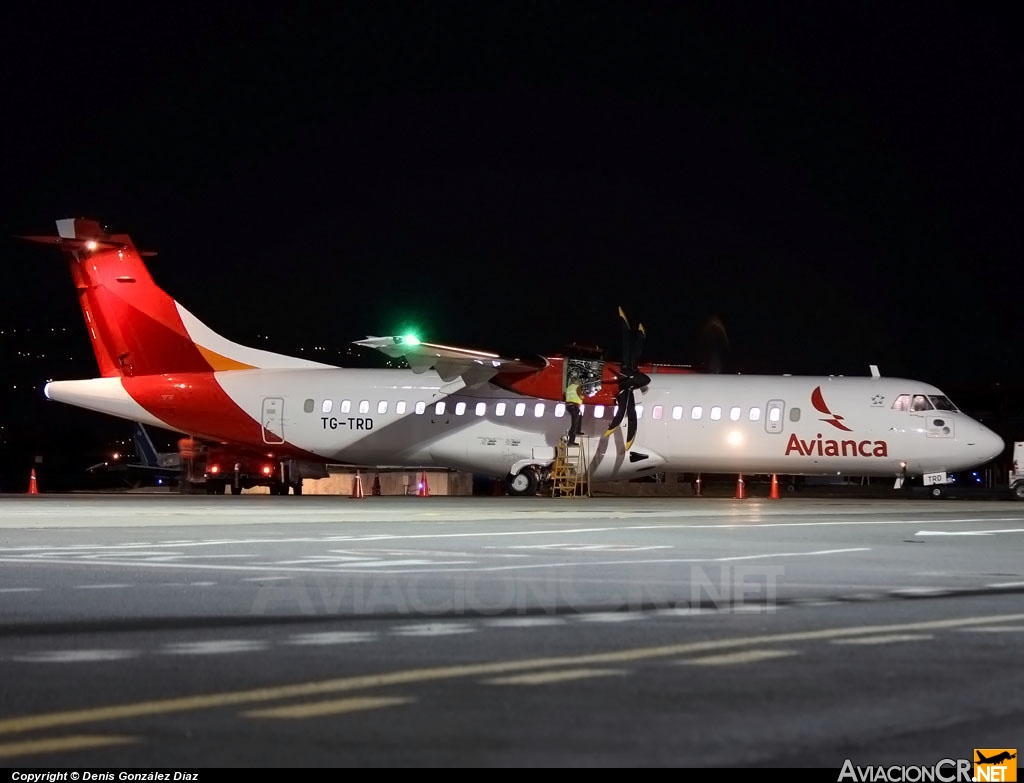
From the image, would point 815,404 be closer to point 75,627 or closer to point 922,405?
point 922,405

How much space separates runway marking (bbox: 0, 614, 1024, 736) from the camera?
6484 mm

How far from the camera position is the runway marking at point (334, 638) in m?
8.99

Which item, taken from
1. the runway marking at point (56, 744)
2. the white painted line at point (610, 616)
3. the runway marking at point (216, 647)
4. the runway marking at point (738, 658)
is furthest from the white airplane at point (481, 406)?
the runway marking at point (56, 744)

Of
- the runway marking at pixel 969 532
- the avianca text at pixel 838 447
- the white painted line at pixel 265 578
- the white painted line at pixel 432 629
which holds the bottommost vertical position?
the white painted line at pixel 432 629

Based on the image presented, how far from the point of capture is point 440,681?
24.5 ft

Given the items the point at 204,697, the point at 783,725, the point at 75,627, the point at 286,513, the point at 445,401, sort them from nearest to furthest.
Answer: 1. the point at 783,725
2. the point at 204,697
3. the point at 75,627
4. the point at 286,513
5. the point at 445,401

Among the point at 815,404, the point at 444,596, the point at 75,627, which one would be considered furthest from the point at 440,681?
the point at 815,404

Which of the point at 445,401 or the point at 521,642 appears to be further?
the point at 445,401

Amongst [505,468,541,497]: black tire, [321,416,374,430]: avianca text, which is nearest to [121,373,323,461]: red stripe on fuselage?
[321,416,374,430]: avianca text

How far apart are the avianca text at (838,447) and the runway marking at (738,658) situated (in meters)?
29.4

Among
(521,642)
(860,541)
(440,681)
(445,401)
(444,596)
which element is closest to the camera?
(440,681)

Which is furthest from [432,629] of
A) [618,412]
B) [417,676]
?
[618,412]

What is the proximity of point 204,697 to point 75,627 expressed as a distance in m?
3.13

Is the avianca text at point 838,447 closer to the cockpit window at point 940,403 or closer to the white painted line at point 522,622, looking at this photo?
Result: the cockpit window at point 940,403
